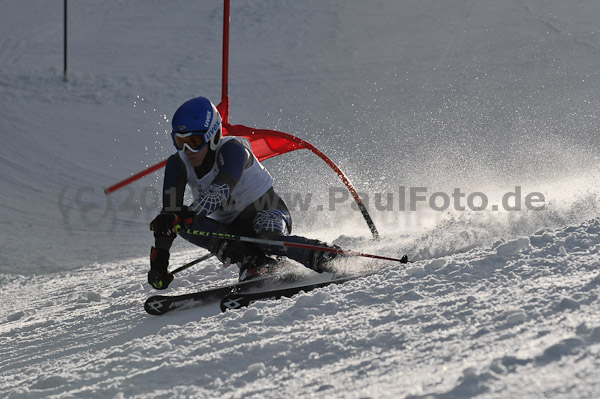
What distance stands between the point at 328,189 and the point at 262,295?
15.9 ft

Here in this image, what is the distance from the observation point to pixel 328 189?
339 inches

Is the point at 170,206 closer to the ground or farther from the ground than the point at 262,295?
farther from the ground

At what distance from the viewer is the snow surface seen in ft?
8.20

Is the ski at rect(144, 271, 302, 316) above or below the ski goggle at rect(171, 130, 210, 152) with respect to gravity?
below

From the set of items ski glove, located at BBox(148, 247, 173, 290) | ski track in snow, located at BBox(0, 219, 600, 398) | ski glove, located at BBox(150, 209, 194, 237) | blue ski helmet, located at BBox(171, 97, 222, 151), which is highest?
blue ski helmet, located at BBox(171, 97, 222, 151)

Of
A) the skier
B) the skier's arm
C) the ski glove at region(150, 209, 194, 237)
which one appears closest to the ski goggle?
the skier

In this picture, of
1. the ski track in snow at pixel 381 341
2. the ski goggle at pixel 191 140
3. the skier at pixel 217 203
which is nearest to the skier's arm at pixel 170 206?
the skier at pixel 217 203

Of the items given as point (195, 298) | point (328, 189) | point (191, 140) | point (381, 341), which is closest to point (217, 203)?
point (191, 140)

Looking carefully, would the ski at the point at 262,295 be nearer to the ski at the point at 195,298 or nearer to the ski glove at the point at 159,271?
the ski at the point at 195,298

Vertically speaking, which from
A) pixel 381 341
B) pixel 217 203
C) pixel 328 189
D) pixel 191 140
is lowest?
pixel 381 341

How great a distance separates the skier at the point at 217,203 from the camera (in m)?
3.99

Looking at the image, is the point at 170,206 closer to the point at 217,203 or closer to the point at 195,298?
the point at 217,203

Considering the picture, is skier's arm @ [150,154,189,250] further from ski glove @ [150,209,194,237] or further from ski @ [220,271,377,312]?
ski @ [220,271,377,312]

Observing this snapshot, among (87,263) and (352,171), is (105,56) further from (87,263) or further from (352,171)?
(87,263)
